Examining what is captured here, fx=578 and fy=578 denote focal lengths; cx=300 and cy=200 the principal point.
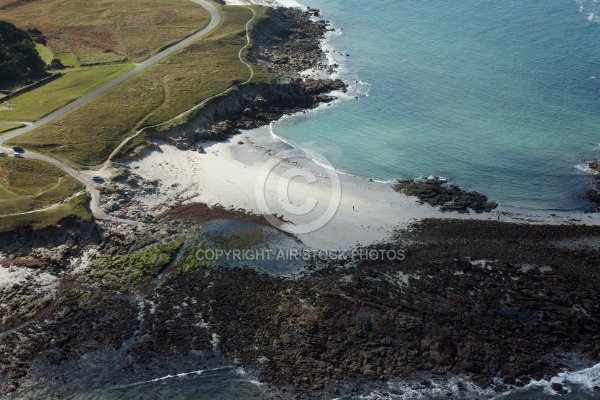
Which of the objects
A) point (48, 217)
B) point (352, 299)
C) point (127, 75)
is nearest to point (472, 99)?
point (352, 299)

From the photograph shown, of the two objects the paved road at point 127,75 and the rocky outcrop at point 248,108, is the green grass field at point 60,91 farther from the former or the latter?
the rocky outcrop at point 248,108

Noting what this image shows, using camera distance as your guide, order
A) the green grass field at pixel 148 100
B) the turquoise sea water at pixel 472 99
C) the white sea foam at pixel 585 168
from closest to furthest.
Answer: the green grass field at pixel 148 100 → the white sea foam at pixel 585 168 → the turquoise sea water at pixel 472 99

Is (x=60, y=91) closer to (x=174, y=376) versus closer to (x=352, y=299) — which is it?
(x=174, y=376)

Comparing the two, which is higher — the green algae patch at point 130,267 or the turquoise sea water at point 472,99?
the turquoise sea water at point 472,99

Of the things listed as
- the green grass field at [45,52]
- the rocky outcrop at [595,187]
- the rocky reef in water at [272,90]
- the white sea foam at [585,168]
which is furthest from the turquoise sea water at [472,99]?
the green grass field at [45,52]

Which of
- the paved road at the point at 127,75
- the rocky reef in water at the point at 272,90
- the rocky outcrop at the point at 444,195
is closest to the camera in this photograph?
the rocky outcrop at the point at 444,195

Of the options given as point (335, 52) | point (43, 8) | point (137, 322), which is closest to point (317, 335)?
point (137, 322)
